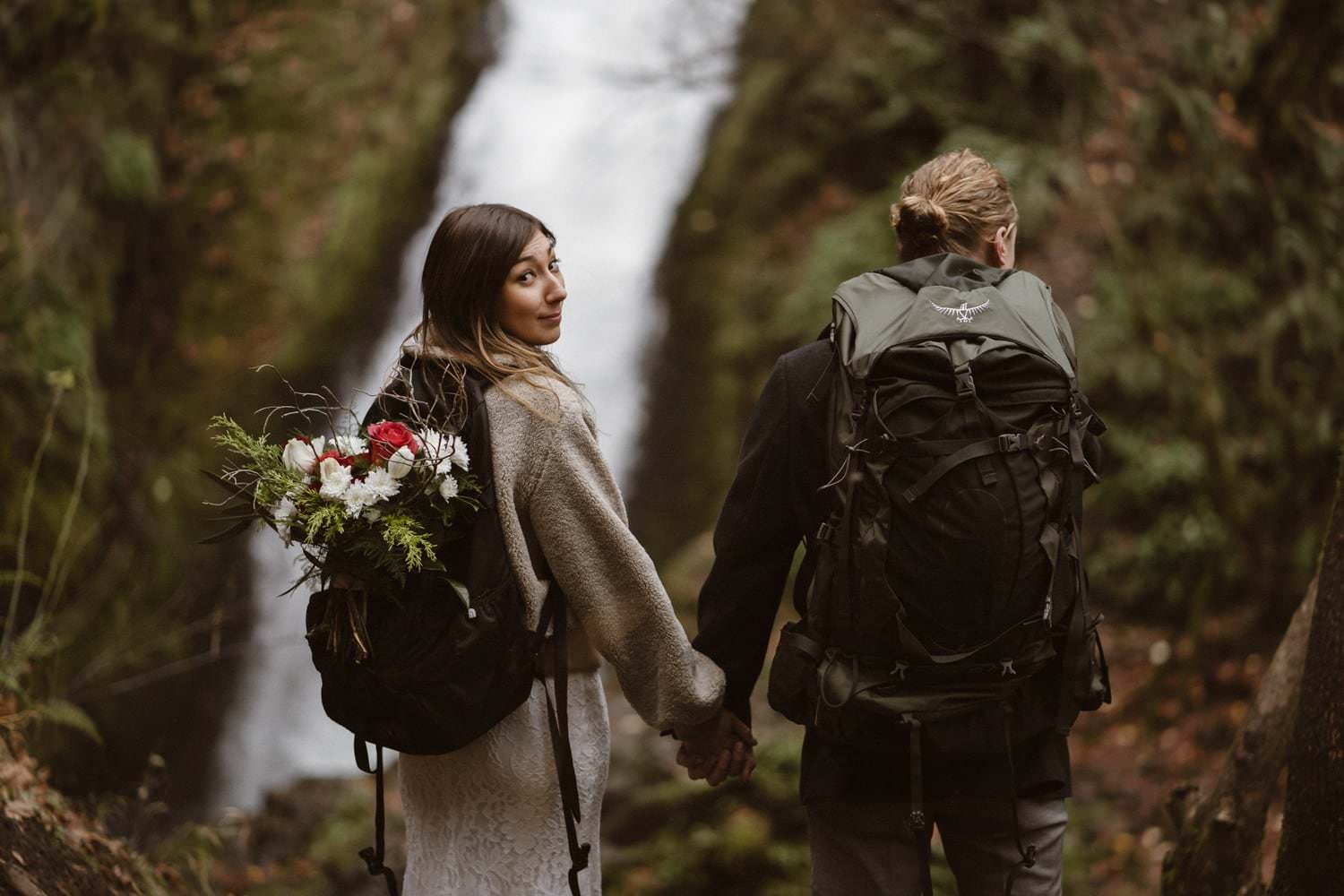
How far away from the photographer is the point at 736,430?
9.83m

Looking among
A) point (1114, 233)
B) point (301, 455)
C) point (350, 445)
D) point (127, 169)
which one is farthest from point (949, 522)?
point (127, 169)

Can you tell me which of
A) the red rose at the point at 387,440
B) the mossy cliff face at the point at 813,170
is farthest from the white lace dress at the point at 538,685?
the mossy cliff face at the point at 813,170

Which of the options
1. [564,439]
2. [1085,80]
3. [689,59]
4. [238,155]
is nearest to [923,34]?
[1085,80]

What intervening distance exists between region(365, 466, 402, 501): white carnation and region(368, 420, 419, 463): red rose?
0.16 feet

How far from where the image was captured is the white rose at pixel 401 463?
275cm

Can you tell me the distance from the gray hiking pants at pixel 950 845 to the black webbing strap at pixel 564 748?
0.58 meters

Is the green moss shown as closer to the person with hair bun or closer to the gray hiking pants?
the person with hair bun

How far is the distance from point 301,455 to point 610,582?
0.80 m

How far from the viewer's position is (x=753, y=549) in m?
3.12

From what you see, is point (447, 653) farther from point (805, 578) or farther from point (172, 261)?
point (172, 261)

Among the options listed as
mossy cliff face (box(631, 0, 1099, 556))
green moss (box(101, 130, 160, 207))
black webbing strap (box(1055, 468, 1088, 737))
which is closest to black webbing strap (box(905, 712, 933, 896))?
black webbing strap (box(1055, 468, 1088, 737))

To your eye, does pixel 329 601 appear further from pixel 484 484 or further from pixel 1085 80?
pixel 1085 80

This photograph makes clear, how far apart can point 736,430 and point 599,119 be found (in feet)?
16.4

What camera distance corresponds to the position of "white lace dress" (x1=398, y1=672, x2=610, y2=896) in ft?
9.57
